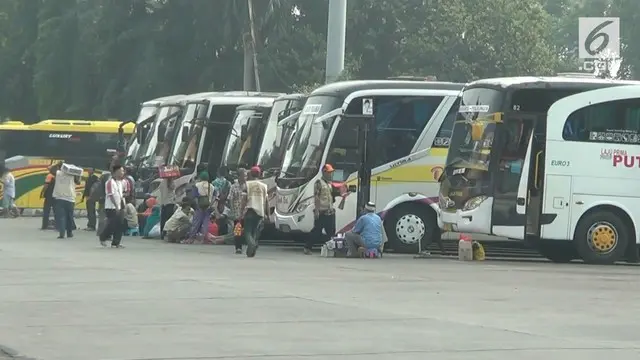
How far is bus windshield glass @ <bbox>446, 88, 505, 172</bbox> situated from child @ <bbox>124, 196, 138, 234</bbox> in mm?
10705

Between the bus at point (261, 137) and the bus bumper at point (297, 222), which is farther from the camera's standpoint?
the bus at point (261, 137)

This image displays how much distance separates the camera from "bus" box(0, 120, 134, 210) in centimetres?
4369

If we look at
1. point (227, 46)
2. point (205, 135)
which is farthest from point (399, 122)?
point (227, 46)

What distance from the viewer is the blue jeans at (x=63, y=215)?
1190 inches

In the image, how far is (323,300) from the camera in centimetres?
1573

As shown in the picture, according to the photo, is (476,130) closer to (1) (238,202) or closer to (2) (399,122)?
(2) (399,122)

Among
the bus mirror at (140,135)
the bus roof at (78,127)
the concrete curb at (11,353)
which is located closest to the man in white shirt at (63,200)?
the bus mirror at (140,135)

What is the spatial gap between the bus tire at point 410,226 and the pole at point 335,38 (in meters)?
9.26

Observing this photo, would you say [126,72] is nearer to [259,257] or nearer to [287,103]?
[287,103]

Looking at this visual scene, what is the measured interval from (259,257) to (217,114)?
28.8 feet

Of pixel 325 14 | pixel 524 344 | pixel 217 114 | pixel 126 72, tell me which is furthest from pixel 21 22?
pixel 524 344

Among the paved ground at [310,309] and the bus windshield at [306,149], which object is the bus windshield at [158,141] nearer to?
the bus windshield at [306,149]

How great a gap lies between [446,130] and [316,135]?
8.28ft

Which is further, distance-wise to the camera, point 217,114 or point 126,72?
point 126,72
